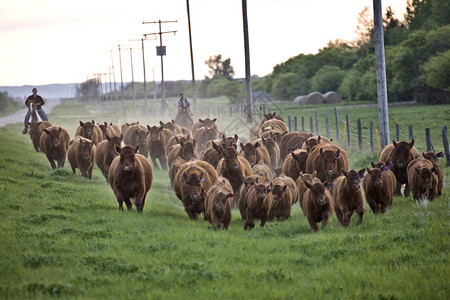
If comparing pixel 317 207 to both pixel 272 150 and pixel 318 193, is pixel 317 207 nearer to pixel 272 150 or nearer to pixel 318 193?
pixel 318 193

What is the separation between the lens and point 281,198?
50.4ft

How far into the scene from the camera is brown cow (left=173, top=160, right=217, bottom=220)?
15000 mm

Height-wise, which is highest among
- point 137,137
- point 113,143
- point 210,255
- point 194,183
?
point 113,143

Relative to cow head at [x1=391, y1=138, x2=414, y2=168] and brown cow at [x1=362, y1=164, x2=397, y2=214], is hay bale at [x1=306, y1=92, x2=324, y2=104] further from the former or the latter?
brown cow at [x1=362, y1=164, x2=397, y2=214]

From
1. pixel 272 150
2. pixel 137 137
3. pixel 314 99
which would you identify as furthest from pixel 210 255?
pixel 314 99

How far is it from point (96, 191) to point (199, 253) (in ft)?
27.6

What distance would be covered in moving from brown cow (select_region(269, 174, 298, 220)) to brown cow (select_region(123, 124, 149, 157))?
11.9 meters

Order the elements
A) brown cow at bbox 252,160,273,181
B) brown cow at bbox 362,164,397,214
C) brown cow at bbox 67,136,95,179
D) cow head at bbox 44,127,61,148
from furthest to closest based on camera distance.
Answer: cow head at bbox 44,127,61,148
brown cow at bbox 67,136,95,179
brown cow at bbox 252,160,273,181
brown cow at bbox 362,164,397,214

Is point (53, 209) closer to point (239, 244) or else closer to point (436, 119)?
point (239, 244)

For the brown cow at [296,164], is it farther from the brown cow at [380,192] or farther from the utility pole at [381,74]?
the utility pole at [381,74]

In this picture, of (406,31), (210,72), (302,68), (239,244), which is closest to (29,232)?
(239,244)

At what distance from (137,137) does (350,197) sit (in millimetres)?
14809

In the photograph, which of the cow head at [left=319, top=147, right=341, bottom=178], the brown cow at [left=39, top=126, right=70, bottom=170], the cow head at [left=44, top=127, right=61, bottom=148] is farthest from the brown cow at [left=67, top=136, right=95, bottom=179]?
the cow head at [left=319, top=147, right=341, bottom=178]

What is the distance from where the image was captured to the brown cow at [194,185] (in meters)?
15.0
